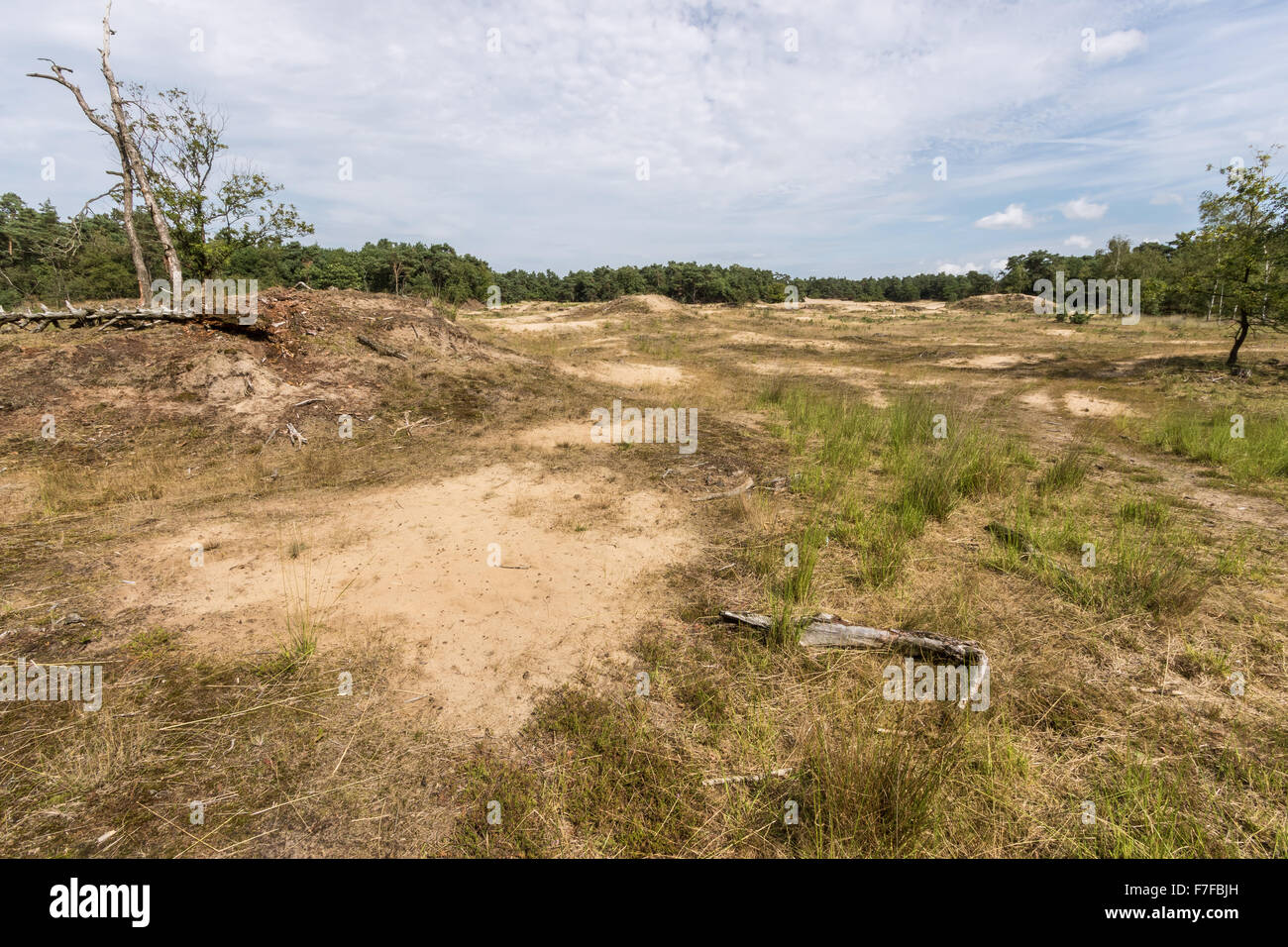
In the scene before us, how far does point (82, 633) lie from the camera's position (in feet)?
12.6

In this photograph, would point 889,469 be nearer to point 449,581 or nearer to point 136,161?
point 449,581

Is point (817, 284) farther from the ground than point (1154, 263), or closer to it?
farther from the ground

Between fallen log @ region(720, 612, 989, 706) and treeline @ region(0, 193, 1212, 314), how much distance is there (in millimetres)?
33096

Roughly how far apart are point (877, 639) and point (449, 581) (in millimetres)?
3846

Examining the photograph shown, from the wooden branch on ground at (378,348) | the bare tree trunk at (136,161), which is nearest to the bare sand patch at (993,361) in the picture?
the wooden branch on ground at (378,348)

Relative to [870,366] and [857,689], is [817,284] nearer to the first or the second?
[870,366]

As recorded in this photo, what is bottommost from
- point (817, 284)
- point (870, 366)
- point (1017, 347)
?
point (870, 366)

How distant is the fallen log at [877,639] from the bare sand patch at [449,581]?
130 cm

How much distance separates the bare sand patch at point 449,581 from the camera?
149 inches

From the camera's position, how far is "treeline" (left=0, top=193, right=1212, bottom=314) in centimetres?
3756

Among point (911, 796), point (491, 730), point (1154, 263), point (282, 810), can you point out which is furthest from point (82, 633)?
point (1154, 263)

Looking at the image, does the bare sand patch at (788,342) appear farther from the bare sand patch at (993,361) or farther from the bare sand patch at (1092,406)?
the bare sand patch at (1092,406)
